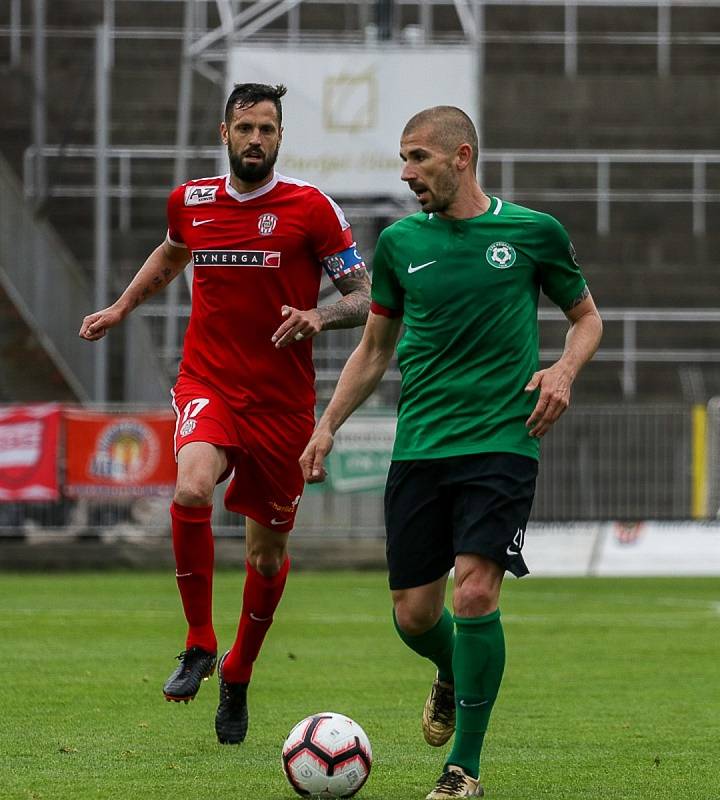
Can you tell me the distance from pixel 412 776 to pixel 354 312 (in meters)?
1.96

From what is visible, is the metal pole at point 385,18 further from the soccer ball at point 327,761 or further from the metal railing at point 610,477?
the soccer ball at point 327,761

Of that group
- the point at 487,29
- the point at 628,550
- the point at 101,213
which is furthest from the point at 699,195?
the point at 101,213

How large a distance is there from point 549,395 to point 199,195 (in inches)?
88.1

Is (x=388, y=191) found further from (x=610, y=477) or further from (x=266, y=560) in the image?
(x=266, y=560)

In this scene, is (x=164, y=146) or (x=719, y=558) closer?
(x=719, y=558)

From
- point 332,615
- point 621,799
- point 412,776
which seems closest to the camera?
point 621,799

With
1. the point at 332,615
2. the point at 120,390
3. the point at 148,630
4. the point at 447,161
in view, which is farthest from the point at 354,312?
the point at 120,390

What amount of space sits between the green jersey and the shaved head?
0.90 feet

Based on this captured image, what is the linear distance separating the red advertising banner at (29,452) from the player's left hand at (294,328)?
12.6m

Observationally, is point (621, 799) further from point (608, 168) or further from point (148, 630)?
point (608, 168)

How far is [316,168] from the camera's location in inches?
838

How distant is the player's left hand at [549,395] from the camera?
593 cm

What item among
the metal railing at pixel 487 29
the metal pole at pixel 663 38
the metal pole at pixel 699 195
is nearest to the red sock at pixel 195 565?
the metal railing at pixel 487 29

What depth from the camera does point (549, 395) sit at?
5.93 meters
